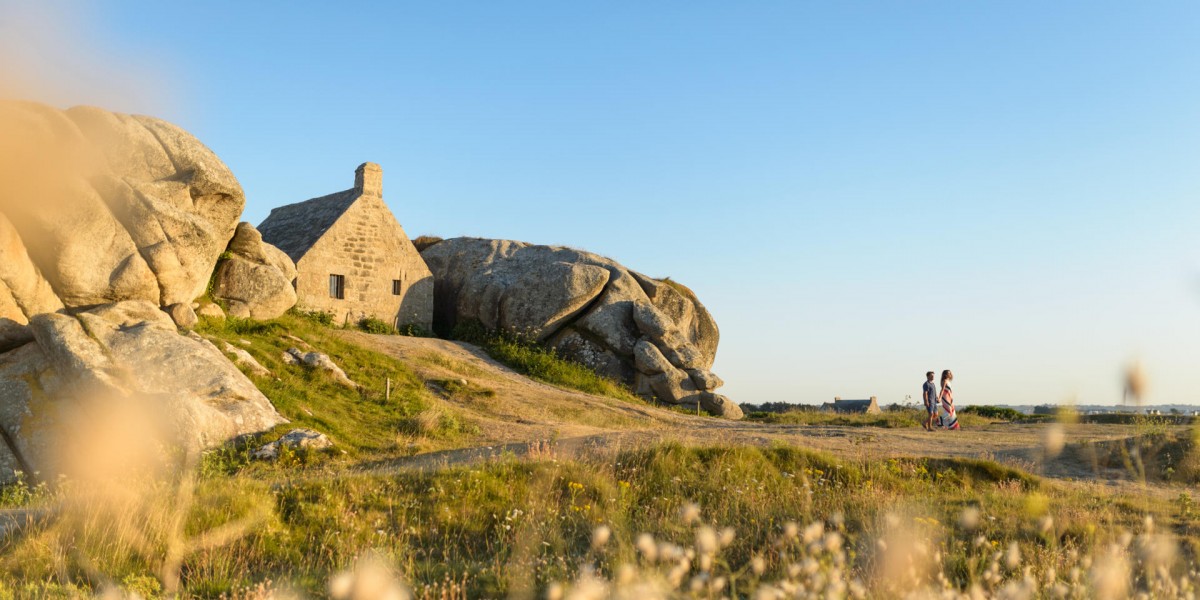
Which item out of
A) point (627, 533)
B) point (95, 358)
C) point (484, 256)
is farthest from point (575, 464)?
point (484, 256)

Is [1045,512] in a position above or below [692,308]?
below

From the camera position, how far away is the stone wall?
33469 mm

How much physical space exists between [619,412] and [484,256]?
14065 mm

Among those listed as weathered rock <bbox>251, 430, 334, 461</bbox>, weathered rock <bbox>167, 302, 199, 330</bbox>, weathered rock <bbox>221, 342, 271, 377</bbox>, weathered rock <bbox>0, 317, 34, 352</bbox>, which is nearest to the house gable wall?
weathered rock <bbox>167, 302, 199, 330</bbox>

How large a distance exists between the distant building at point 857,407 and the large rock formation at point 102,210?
86.2ft

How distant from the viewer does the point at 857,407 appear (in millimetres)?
38188

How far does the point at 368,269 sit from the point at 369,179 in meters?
4.24

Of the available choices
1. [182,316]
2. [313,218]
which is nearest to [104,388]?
[182,316]

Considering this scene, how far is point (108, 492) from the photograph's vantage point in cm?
1055

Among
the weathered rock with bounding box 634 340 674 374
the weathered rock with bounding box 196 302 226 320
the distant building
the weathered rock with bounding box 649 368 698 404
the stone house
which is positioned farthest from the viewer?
the distant building

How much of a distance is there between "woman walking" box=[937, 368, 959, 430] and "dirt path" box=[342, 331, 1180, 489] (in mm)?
437

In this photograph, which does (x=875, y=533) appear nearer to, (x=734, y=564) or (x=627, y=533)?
(x=734, y=564)

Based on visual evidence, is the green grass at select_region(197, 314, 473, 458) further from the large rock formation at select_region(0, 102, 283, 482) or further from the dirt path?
the large rock formation at select_region(0, 102, 283, 482)

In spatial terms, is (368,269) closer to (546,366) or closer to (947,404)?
(546,366)
